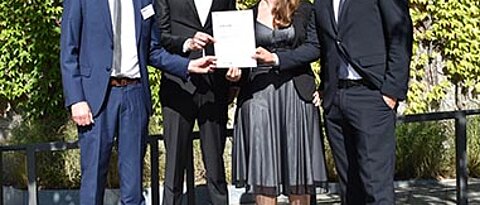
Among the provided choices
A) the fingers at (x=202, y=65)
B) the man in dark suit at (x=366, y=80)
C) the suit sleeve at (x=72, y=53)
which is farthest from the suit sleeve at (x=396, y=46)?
the suit sleeve at (x=72, y=53)

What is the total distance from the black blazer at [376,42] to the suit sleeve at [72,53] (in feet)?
4.71

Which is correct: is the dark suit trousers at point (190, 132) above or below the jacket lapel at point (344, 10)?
below

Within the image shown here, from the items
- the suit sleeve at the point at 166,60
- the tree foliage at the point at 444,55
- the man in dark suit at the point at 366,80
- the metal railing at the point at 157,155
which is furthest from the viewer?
the tree foliage at the point at 444,55

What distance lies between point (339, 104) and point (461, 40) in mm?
5521

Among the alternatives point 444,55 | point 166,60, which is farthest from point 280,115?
point 444,55

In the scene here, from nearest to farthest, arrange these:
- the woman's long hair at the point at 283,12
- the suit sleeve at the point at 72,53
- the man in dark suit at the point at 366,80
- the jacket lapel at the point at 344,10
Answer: the suit sleeve at the point at 72,53, the man in dark suit at the point at 366,80, the jacket lapel at the point at 344,10, the woman's long hair at the point at 283,12

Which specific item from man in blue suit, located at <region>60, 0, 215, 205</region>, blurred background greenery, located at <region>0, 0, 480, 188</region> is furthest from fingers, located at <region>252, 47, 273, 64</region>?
blurred background greenery, located at <region>0, 0, 480, 188</region>

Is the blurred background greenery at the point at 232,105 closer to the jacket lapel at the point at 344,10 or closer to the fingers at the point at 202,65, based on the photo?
the fingers at the point at 202,65

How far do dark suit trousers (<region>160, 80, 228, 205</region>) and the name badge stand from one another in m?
0.70

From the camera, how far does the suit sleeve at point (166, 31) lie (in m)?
6.15

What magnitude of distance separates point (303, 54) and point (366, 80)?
545 millimetres

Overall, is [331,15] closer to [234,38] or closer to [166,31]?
[234,38]

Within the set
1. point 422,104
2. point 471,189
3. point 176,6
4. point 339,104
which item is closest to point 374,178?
point 339,104

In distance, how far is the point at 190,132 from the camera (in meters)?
6.27
